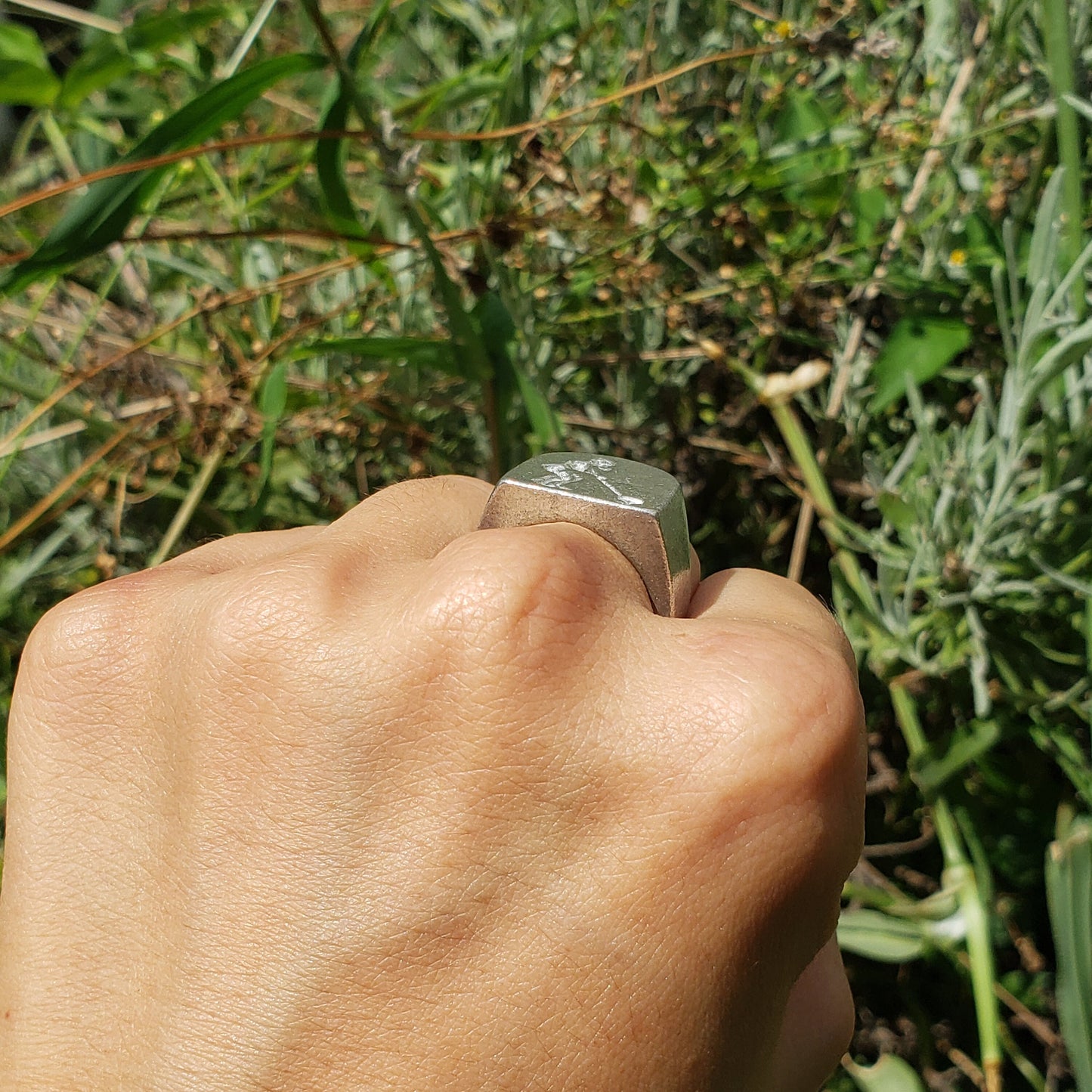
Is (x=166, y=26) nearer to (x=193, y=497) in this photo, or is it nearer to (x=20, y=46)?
(x=20, y=46)

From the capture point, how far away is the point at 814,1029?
2.27ft

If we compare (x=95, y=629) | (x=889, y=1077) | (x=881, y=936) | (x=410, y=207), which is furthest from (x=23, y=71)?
(x=889, y=1077)

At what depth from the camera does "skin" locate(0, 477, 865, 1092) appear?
57 centimetres

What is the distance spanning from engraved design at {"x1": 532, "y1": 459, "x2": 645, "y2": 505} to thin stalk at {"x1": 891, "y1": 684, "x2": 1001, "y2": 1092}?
63 cm

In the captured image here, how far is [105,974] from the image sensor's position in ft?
2.25

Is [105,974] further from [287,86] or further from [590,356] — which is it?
[287,86]

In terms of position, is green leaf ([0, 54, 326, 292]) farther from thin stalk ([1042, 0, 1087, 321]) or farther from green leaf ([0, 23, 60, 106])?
thin stalk ([1042, 0, 1087, 321])

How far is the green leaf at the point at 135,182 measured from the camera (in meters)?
0.92

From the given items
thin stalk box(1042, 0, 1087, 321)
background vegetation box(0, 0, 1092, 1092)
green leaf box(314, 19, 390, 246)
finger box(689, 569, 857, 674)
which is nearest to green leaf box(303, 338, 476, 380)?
background vegetation box(0, 0, 1092, 1092)

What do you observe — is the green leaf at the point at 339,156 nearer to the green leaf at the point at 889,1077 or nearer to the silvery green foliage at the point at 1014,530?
the silvery green foliage at the point at 1014,530

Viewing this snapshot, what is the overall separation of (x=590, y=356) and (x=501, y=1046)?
922 millimetres

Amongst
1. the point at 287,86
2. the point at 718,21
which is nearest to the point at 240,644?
the point at 718,21

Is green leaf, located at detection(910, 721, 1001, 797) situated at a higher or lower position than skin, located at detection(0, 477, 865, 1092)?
lower

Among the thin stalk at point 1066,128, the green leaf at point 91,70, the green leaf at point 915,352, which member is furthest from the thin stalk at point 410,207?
the thin stalk at point 1066,128
